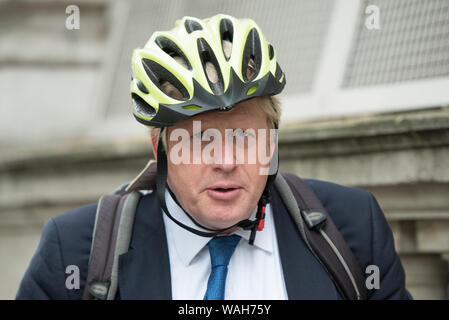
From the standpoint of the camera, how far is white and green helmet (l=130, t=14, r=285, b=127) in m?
2.31

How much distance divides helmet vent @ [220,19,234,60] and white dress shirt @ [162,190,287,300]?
644mm

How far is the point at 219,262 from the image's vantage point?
2350 millimetres

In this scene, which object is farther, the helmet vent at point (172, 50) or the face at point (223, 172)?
the helmet vent at point (172, 50)

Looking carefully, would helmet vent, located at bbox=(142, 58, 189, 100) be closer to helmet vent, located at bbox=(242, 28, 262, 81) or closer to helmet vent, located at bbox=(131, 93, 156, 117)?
helmet vent, located at bbox=(131, 93, 156, 117)

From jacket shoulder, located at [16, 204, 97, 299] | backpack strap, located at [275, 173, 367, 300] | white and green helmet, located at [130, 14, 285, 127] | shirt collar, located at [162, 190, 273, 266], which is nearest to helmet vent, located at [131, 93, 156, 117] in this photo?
white and green helmet, located at [130, 14, 285, 127]

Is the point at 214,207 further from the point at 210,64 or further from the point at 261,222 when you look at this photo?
the point at 210,64

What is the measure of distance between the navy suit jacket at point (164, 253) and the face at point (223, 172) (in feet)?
0.69

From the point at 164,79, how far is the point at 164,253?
634mm

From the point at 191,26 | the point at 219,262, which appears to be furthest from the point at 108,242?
the point at 191,26

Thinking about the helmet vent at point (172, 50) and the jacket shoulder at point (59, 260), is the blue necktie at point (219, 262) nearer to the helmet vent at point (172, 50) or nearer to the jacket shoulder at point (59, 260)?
the jacket shoulder at point (59, 260)

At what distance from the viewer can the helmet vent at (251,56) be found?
2.45 meters
